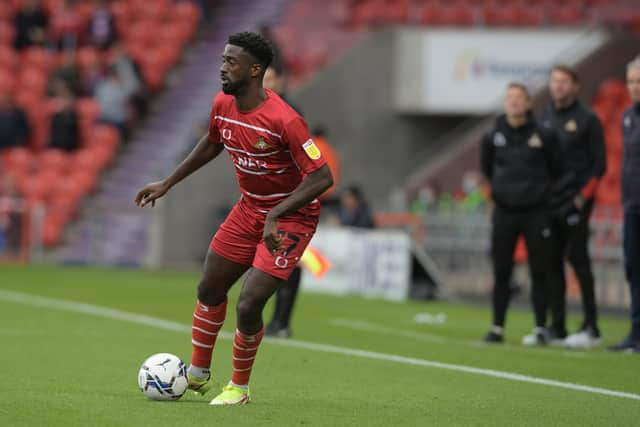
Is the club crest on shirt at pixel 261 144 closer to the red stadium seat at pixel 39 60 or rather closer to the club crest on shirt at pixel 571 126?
the club crest on shirt at pixel 571 126

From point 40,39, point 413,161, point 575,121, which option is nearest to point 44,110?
point 40,39

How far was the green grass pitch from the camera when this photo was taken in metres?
7.59

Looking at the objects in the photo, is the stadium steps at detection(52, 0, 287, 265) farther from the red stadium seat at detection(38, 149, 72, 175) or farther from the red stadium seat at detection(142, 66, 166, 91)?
the red stadium seat at detection(38, 149, 72, 175)

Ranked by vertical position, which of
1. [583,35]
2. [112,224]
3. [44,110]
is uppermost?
[583,35]

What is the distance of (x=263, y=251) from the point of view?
8070 millimetres

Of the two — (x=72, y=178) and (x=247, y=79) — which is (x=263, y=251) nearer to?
(x=247, y=79)

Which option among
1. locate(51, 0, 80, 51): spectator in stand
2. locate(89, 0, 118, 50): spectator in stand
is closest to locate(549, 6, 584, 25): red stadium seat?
locate(89, 0, 118, 50): spectator in stand

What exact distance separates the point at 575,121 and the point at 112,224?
1395 cm

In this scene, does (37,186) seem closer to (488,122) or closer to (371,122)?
(371,122)

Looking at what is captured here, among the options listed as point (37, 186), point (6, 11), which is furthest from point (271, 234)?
point (6, 11)

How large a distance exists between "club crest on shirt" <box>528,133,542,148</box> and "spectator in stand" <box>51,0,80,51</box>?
17.2m

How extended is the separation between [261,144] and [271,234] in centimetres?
56

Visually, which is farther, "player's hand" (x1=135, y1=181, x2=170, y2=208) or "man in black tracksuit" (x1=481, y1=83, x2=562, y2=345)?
"man in black tracksuit" (x1=481, y1=83, x2=562, y2=345)

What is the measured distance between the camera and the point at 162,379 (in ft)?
26.3
